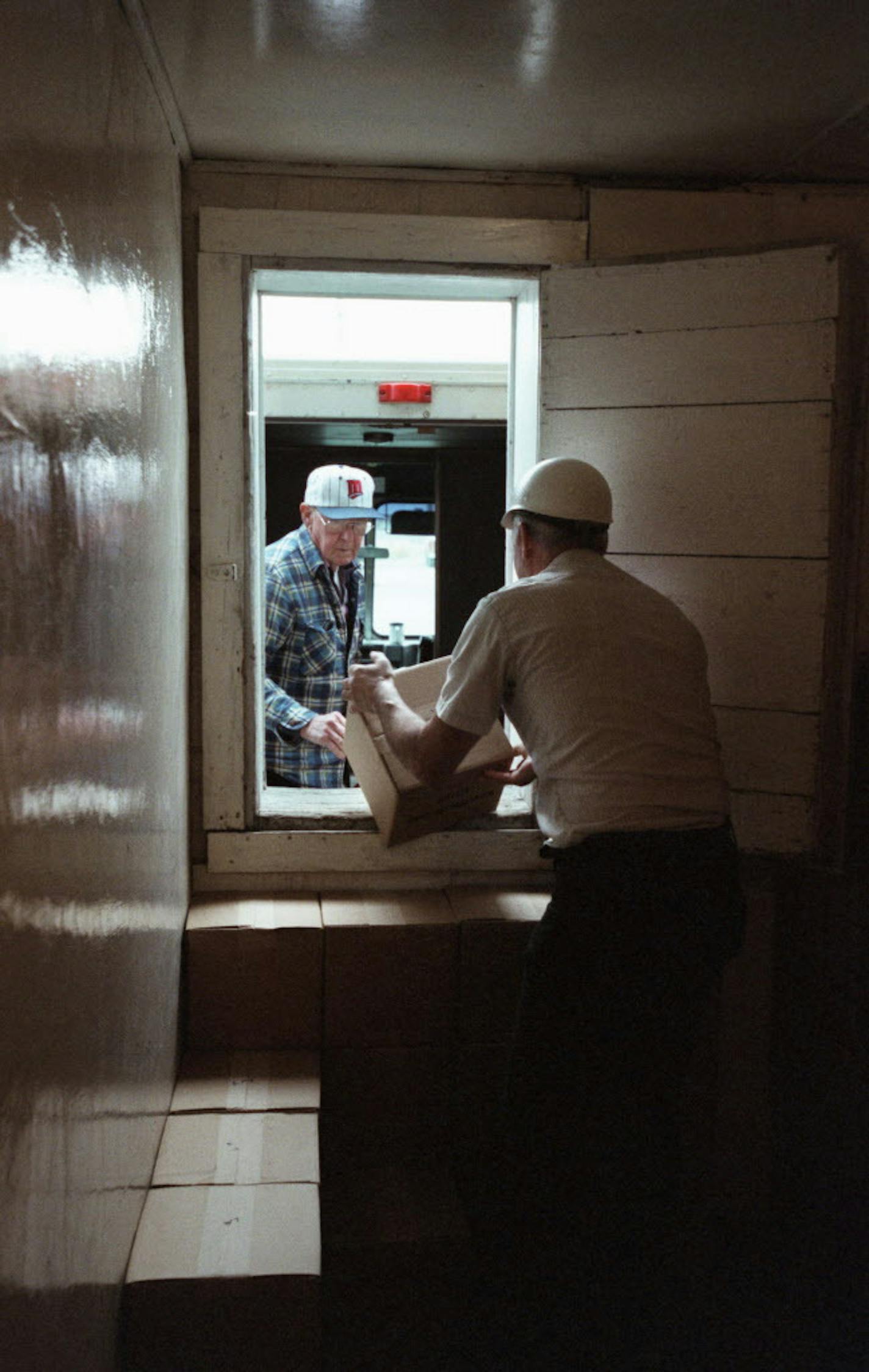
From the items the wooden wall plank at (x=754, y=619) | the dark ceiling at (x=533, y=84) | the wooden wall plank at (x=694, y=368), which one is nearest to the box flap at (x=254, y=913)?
the wooden wall plank at (x=754, y=619)

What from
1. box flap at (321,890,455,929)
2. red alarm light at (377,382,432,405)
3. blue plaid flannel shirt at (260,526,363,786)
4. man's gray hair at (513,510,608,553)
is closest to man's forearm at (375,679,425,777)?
box flap at (321,890,455,929)

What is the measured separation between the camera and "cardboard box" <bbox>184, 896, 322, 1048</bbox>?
288 cm

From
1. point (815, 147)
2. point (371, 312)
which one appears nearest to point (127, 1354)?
point (815, 147)

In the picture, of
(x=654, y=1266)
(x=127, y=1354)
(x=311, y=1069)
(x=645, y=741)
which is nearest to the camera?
(x=127, y=1354)

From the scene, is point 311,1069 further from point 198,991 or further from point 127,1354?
point 127,1354

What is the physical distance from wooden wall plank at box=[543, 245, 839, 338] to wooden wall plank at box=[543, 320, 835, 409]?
0.10ft

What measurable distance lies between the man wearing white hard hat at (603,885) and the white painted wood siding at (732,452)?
1.53 ft

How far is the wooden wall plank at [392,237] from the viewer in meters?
2.98

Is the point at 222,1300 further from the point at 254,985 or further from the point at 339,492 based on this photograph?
the point at 339,492

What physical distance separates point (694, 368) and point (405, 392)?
233 centimetres

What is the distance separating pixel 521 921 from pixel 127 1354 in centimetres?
135

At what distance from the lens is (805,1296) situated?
2.92 metres

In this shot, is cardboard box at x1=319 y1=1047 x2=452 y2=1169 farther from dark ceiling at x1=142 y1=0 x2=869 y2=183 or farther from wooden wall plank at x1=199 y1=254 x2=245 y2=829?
dark ceiling at x1=142 y1=0 x2=869 y2=183

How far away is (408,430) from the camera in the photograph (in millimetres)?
5234
